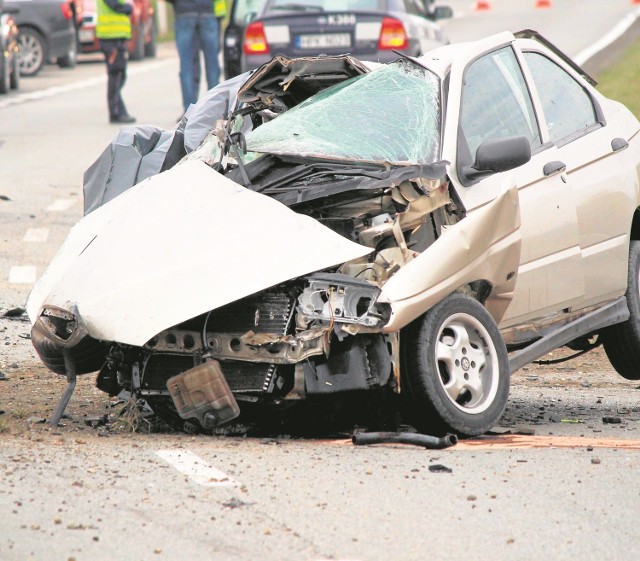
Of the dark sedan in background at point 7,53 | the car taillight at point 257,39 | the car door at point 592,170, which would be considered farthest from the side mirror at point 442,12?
the car door at point 592,170

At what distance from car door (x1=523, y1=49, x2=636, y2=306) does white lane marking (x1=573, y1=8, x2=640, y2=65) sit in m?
15.4

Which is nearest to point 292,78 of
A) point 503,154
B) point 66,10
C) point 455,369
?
point 503,154

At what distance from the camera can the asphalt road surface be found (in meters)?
4.72

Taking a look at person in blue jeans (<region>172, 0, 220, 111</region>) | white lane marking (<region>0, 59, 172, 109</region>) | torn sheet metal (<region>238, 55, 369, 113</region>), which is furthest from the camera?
white lane marking (<region>0, 59, 172, 109</region>)

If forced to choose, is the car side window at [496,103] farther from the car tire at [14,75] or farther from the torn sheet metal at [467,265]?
the car tire at [14,75]

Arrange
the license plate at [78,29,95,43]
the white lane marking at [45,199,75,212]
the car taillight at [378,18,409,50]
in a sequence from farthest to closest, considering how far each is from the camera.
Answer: the license plate at [78,29,95,43]
the car taillight at [378,18,409,50]
the white lane marking at [45,199,75,212]

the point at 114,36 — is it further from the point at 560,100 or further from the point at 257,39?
the point at 560,100

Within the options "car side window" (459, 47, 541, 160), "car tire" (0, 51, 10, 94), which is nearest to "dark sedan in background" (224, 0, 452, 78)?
"car tire" (0, 51, 10, 94)

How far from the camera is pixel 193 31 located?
60.3 feet

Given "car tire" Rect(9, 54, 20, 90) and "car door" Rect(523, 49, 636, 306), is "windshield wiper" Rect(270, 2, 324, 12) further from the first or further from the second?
"car door" Rect(523, 49, 636, 306)

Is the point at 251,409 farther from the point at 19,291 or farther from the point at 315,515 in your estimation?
the point at 19,291

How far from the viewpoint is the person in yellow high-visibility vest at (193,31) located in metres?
18.3

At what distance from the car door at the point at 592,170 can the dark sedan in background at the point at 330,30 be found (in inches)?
354

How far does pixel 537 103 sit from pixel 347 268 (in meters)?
1.87
